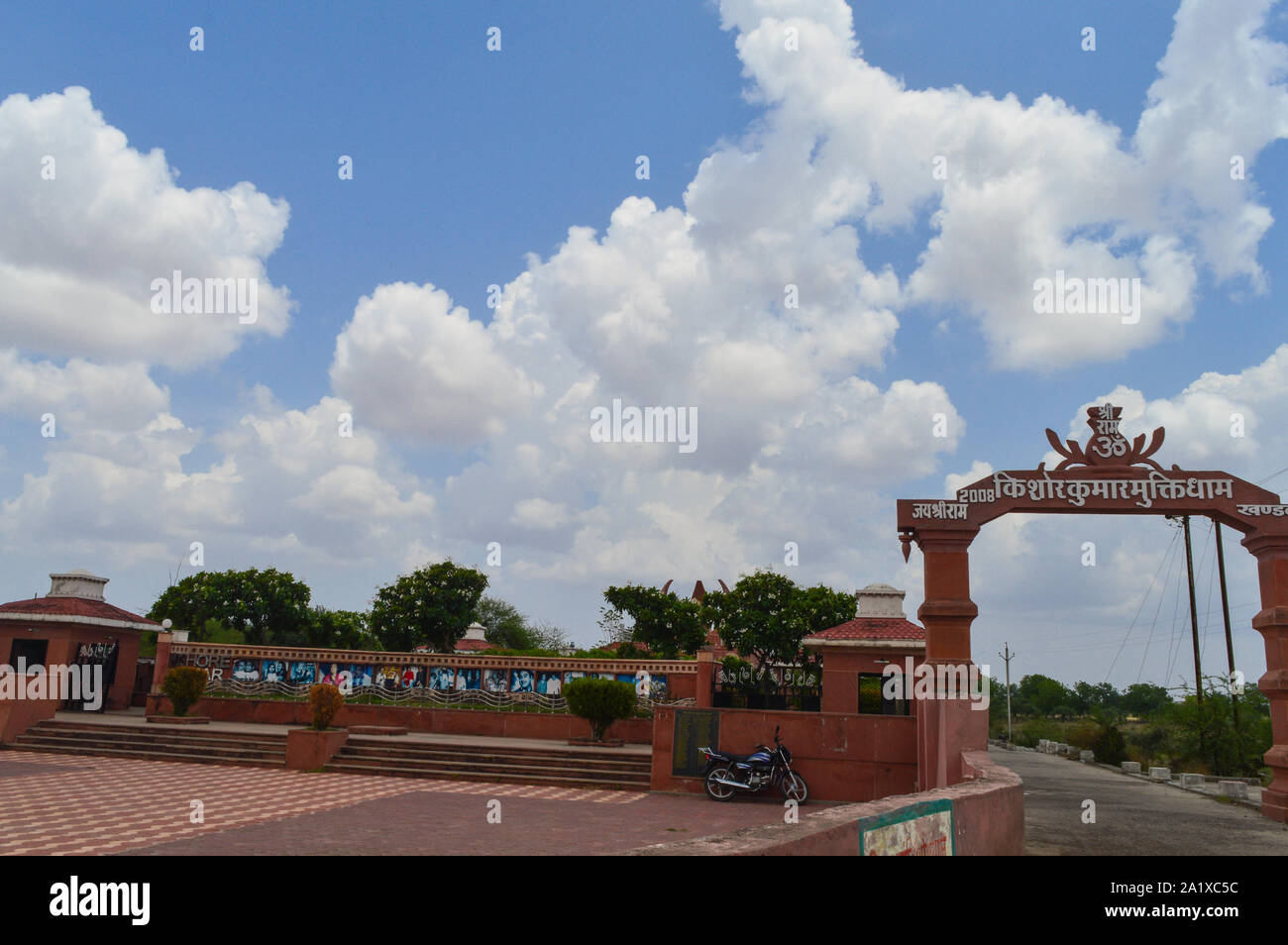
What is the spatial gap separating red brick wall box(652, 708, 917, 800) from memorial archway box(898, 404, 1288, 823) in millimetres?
2016

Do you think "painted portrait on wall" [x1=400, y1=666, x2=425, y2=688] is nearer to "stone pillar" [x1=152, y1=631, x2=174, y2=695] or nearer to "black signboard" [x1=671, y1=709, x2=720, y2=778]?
"stone pillar" [x1=152, y1=631, x2=174, y2=695]

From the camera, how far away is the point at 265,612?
38906 millimetres

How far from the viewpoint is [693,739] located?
15.4m

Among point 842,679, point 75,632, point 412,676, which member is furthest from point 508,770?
point 75,632

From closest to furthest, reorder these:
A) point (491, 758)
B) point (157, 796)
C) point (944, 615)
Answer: point (944, 615) < point (157, 796) < point (491, 758)

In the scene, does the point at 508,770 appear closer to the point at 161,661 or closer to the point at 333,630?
the point at 161,661

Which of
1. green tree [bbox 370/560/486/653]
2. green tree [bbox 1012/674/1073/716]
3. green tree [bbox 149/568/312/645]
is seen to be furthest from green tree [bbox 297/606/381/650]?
green tree [bbox 1012/674/1073/716]

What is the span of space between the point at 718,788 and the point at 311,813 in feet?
22.2

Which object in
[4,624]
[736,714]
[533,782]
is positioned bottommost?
[533,782]

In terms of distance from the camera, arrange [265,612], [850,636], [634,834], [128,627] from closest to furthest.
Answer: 1. [634,834]
2. [850,636]
3. [128,627]
4. [265,612]

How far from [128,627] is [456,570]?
1204 cm

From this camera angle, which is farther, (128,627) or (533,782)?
(128,627)
